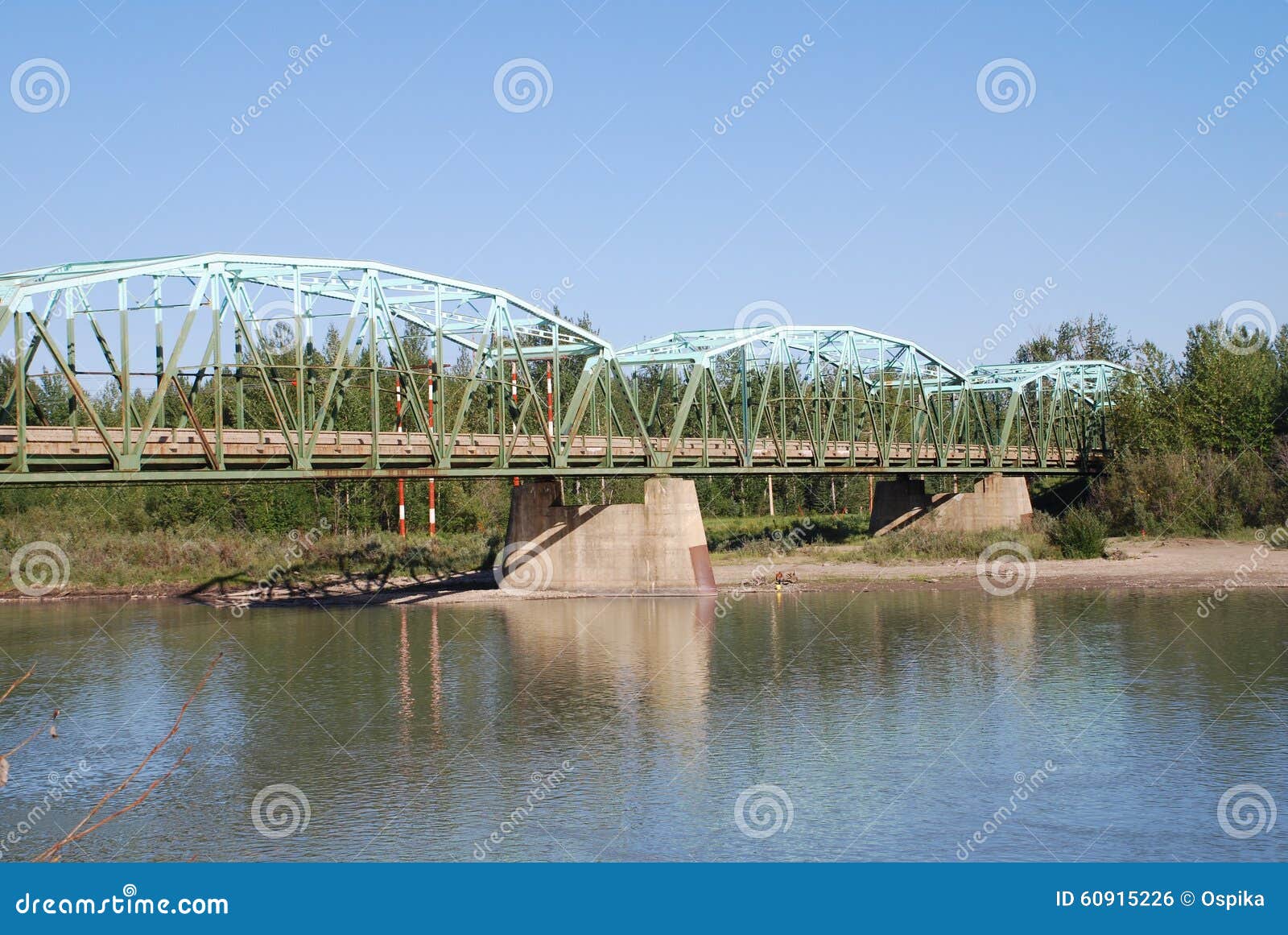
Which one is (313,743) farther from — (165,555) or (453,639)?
(165,555)

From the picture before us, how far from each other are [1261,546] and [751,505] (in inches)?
1567

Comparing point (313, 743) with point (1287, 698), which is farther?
point (1287, 698)

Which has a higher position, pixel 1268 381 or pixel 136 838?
pixel 1268 381

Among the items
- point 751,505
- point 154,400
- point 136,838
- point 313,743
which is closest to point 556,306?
point 751,505

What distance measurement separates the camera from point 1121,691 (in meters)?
31.3

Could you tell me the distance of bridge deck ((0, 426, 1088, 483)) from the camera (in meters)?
33.2
